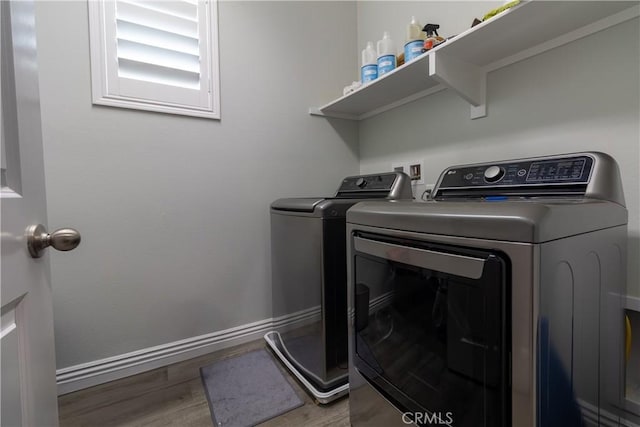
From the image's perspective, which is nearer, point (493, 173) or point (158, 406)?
point (493, 173)

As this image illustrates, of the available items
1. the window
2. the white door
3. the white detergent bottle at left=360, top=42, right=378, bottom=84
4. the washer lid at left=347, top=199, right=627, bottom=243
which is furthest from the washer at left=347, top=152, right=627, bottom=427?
the window

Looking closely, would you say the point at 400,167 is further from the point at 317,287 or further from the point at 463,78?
the point at 317,287

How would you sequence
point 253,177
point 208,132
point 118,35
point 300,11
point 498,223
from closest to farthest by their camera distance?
point 498,223 → point 118,35 → point 208,132 → point 253,177 → point 300,11

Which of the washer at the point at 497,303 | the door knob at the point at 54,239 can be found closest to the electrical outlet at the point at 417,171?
the washer at the point at 497,303

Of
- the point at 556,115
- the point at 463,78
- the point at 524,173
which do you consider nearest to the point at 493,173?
the point at 524,173

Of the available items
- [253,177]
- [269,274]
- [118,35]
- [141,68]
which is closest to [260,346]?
[269,274]

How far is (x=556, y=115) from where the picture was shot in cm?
109

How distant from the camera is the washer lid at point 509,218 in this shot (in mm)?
519

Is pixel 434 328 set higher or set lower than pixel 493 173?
lower

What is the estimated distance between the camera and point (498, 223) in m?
0.55

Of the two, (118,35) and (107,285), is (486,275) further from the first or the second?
(118,35)

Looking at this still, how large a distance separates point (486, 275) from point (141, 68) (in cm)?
165

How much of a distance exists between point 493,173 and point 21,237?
123cm

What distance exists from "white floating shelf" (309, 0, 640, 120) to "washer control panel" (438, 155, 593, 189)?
398mm
